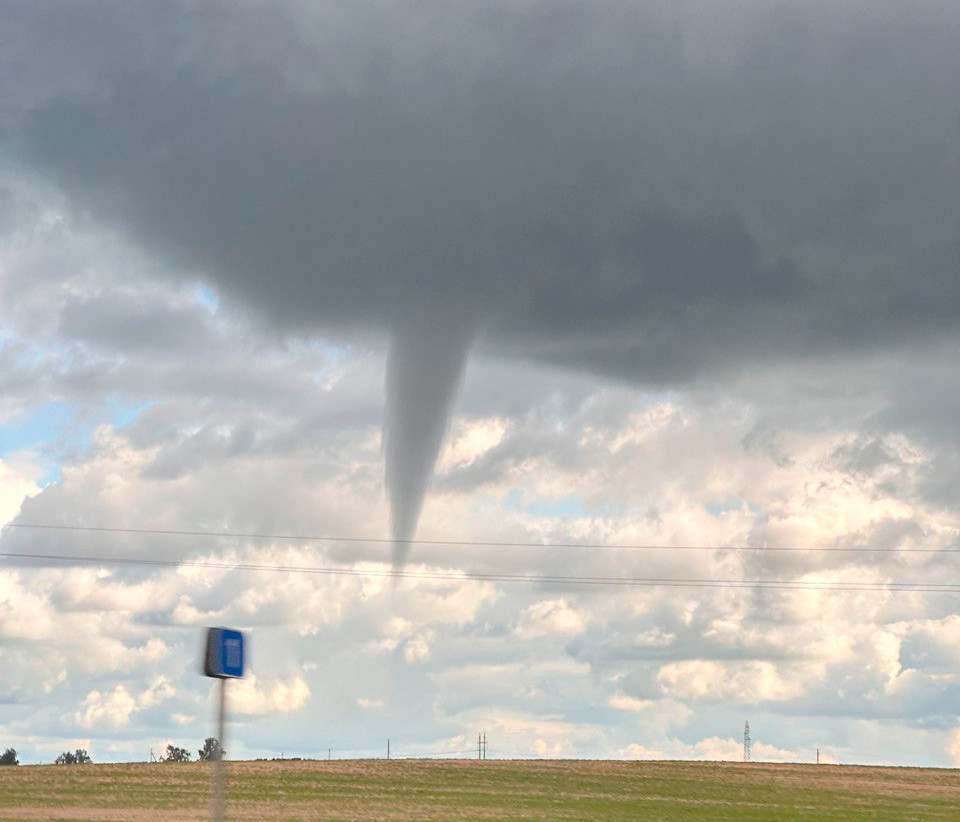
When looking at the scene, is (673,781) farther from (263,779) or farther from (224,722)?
(224,722)

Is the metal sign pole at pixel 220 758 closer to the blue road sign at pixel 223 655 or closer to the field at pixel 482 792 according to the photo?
the blue road sign at pixel 223 655

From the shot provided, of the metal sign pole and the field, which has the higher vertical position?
the metal sign pole

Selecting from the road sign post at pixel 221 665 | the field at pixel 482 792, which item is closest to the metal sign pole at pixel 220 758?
the road sign post at pixel 221 665

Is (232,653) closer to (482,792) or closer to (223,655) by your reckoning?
(223,655)

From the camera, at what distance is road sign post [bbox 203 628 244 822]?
19.4 meters

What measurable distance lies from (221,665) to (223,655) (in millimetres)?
144

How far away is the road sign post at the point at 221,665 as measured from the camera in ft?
63.6

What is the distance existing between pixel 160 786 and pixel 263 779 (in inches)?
376

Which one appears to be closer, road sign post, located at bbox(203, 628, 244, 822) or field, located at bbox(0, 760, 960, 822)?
road sign post, located at bbox(203, 628, 244, 822)

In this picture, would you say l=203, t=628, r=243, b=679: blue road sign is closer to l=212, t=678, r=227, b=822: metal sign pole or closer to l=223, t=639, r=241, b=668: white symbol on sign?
l=223, t=639, r=241, b=668: white symbol on sign

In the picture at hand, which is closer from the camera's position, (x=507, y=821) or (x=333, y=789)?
(x=507, y=821)

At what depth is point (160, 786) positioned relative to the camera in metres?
83.9

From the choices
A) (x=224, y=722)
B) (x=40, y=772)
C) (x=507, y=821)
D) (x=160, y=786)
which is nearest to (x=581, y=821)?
(x=507, y=821)

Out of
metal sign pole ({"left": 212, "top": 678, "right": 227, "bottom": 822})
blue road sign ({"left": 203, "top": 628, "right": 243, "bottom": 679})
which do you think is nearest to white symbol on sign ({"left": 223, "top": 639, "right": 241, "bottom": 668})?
blue road sign ({"left": 203, "top": 628, "right": 243, "bottom": 679})
